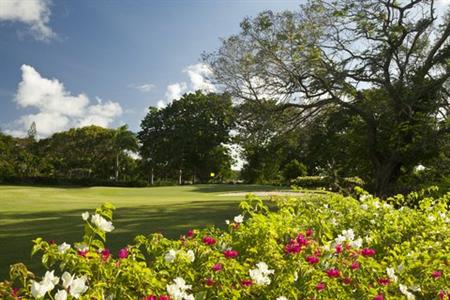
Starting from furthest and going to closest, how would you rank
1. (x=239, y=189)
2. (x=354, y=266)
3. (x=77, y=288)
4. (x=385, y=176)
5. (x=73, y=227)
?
(x=239, y=189) < (x=385, y=176) < (x=73, y=227) < (x=354, y=266) < (x=77, y=288)

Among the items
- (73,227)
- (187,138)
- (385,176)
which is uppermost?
(187,138)

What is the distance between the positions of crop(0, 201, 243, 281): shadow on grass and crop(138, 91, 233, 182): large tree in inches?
1397

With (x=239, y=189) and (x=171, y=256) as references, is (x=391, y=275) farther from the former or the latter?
A: (x=239, y=189)

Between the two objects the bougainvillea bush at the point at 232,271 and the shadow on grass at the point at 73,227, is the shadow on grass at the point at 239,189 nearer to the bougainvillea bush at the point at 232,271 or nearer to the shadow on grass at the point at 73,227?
the shadow on grass at the point at 73,227

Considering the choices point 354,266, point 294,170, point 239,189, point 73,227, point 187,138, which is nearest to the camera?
point 354,266

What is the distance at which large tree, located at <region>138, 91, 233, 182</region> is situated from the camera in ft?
157

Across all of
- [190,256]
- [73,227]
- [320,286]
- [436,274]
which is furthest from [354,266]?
[73,227]

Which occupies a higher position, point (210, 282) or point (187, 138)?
point (187, 138)

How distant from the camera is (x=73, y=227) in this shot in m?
9.21

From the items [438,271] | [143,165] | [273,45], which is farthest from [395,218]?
[143,165]

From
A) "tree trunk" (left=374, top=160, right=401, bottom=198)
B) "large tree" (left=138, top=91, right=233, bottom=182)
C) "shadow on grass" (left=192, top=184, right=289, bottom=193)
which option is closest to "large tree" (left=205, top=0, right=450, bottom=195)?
"tree trunk" (left=374, top=160, right=401, bottom=198)

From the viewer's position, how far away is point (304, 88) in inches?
793

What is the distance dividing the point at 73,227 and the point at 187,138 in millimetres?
38480

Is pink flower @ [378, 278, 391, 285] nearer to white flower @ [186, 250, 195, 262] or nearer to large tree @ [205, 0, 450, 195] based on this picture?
white flower @ [186, 250, 195, 262]
